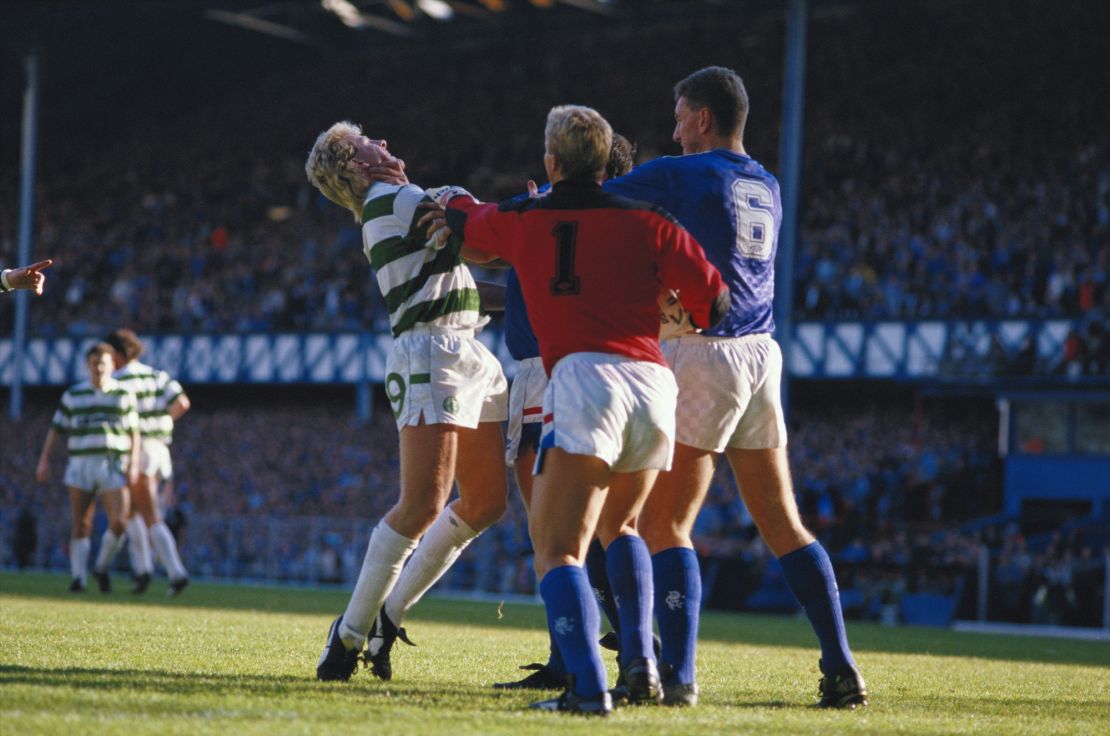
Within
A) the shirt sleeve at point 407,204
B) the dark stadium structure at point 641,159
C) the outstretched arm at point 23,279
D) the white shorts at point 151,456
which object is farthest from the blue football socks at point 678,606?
the dark stadium structure at point 641,159

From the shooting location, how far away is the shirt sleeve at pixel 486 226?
19.1 ft

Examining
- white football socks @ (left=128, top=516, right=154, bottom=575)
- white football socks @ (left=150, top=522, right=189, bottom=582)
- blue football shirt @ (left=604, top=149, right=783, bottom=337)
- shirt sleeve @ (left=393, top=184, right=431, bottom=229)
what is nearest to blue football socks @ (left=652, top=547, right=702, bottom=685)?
blue football shirt @ (left=604, top=149, right=783, bottom=337)

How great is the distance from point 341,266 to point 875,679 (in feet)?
103

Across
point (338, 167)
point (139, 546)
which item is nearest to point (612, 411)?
point (338, 167)

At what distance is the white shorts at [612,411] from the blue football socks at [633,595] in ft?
1.33

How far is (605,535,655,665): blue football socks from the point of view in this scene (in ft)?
19.4

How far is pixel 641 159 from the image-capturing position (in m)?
35.2

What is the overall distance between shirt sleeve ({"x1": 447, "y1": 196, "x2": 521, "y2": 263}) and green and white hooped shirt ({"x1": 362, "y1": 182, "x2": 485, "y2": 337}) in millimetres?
566

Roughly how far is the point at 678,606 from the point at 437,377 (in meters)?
1.37

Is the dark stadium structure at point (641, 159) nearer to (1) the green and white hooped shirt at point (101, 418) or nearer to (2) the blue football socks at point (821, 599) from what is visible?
(1) the green and white hooped shirt at point (101, 418)

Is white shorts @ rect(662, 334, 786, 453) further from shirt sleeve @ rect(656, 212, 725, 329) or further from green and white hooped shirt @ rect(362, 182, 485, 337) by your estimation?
green and white hooped shirt @ rect(362, 182, 485, 337)

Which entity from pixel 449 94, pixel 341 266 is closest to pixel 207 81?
pixel 449 94

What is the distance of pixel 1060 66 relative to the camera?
33.7 meters

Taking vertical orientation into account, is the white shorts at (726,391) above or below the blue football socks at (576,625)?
above
